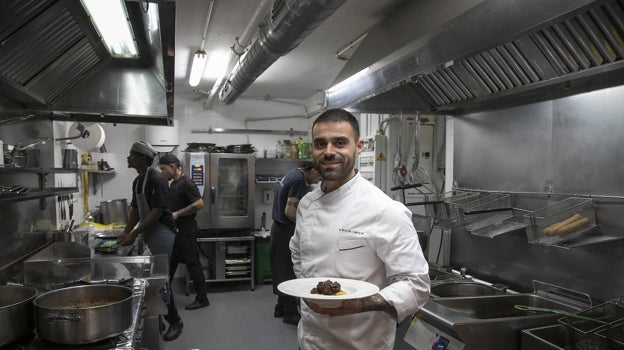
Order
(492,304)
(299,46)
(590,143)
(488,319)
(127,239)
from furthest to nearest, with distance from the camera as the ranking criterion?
(299,46) < (127,239) < (492,304) < (590,143) < (488,319)

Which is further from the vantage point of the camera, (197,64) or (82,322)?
(197,64)

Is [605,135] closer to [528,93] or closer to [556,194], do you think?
[556,194]

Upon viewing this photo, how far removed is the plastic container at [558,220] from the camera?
177 cm

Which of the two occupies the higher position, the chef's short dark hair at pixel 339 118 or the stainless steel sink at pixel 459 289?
the chef's short dark hair at pixel 339 118

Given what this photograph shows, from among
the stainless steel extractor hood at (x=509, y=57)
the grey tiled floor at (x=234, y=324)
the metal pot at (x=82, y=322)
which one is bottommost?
the grey tiled floor at (x=234, y=324)

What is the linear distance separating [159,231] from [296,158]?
2618 millimetres

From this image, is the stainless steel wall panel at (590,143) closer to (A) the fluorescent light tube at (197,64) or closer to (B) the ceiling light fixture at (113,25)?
(B) the ceiling light fixture at (113,25)

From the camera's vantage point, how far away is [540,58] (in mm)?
1821

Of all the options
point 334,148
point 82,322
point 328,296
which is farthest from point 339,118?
point 82,322

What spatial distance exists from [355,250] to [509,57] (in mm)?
1334

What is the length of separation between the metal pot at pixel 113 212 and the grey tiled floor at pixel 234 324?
111 cm

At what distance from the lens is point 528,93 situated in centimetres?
217

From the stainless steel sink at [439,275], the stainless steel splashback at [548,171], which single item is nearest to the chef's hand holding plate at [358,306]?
the stainless steel splashback at [548,171]

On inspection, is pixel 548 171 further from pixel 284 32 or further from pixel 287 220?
pixel 287 220
